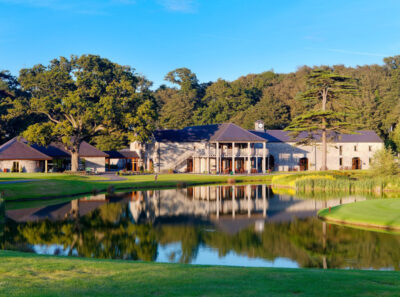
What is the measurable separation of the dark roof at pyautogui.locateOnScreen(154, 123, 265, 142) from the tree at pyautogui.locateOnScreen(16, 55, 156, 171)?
5.28m

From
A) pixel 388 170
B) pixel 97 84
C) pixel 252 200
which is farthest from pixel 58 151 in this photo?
pixel 388 170

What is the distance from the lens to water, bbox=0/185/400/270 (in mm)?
15312

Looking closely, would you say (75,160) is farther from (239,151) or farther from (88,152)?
(239,151)

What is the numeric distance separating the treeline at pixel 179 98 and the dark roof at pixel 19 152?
376 centimetres

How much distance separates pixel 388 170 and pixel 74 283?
36.2m

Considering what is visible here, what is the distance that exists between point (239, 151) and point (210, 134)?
5156mm

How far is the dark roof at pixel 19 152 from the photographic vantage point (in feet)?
177

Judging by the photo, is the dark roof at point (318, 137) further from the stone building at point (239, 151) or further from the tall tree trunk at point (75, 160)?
the tall tree trunk at point (75, 160)

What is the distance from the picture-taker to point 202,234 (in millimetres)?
19609

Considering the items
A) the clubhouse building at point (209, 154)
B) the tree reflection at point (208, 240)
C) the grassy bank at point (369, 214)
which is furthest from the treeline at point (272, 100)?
the tree reflection at point (208, 240)

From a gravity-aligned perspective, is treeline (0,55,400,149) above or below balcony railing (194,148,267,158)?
above

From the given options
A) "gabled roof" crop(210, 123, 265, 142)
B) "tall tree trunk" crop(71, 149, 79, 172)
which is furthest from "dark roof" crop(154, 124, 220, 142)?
"tall tree trunk" crop(71, 149, 79, 172)

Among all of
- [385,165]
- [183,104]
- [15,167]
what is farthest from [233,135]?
[183,104]

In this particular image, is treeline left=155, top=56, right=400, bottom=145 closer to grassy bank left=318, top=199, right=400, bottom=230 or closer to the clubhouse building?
the clubhouse building
